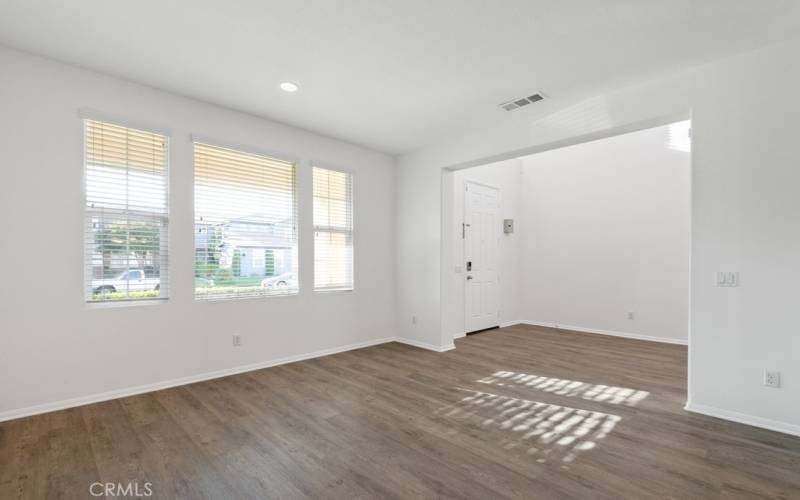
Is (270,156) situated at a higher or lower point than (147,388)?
higher

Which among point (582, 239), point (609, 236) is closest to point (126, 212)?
point (582, 239)

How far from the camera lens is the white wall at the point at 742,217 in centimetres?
271

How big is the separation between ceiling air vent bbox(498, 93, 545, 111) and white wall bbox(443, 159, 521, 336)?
211 cm

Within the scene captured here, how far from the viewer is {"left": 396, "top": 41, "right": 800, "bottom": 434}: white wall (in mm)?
2707

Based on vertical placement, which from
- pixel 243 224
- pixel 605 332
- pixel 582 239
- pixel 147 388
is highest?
pixel 243 224

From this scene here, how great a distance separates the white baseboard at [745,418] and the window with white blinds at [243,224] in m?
4.14

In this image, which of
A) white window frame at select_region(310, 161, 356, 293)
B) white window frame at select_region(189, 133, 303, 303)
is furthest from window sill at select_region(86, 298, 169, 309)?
white window frame at select_region(310, 161, 356, 293)

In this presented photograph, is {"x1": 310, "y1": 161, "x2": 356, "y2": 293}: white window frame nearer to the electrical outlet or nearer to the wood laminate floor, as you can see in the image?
the wood laminate floor

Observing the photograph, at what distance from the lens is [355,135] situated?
15.9 feet

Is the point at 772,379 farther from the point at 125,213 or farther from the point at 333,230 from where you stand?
the point at 125,213

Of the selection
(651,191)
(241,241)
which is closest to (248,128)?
(241,241)

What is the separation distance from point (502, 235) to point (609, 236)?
1766mm

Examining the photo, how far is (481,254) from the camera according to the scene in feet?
21.1

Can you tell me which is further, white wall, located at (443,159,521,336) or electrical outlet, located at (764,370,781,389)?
white wall, located at (443,159,521,336)
